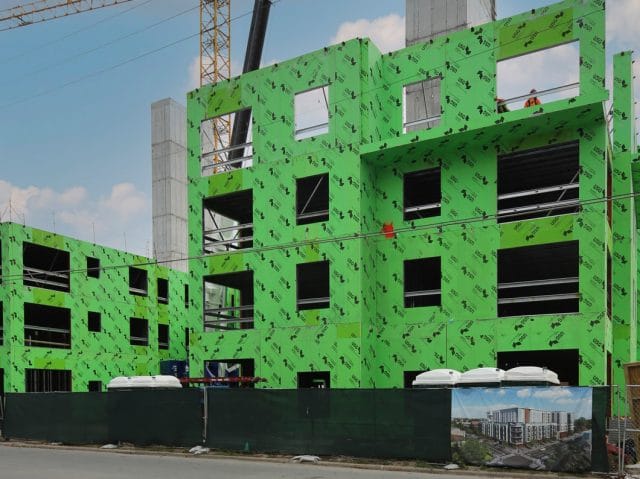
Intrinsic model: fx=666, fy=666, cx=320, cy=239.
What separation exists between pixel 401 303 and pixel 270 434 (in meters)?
8.38

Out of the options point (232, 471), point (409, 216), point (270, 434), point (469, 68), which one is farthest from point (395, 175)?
point (232, 471)

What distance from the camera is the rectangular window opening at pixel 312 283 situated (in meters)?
26.9

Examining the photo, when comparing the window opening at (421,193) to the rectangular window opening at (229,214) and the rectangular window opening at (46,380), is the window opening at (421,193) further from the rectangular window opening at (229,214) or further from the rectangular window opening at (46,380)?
the rectangular window opening at (46,380)

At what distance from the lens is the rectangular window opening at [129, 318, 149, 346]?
49338 millimetres

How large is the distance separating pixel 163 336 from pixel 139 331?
2982mm

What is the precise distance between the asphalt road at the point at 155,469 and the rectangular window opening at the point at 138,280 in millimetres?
29888

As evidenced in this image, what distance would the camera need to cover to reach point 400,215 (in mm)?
26188

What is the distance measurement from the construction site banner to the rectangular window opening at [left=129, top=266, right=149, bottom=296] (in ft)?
124

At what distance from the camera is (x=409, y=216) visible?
89.0 ft

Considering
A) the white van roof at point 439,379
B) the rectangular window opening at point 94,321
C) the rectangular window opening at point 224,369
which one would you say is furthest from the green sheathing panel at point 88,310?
the white van roof at point 439,379

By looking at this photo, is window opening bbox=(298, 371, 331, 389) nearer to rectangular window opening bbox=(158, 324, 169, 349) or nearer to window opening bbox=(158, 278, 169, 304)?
rectangular window opening bbox=(158, 324, 169, 349)

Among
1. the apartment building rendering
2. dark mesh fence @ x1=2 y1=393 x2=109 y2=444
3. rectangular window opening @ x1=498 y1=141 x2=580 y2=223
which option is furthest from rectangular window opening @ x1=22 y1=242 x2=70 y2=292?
the apartment building rendering

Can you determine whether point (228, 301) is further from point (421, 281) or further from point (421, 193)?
point (421, 193)

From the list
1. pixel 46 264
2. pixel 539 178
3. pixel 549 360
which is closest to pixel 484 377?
pixel 549 360
